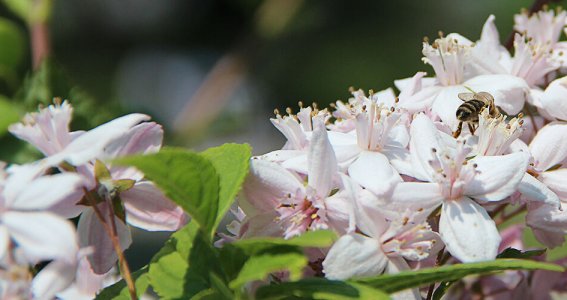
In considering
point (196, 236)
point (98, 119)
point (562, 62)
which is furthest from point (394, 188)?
point (98, 119)

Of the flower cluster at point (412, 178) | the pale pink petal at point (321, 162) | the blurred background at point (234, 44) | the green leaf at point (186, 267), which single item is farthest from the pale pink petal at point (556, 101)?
the blurred background at point (234, 44)

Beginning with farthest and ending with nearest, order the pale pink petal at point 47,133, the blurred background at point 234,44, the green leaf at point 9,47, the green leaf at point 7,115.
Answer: the blurred background at point 234,44, the green leaf at point 9,47, the green leaf at point 7,115, the pale pink petal at point 47,133

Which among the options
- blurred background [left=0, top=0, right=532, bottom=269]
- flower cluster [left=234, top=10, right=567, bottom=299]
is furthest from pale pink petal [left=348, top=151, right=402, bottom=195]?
blurred background [left=0, top=0, right=532, bottom=269]

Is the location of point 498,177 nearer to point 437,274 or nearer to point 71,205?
point 437,274

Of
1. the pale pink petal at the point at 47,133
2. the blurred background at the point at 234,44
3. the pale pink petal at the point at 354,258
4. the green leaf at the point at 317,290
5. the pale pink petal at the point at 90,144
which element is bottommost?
the blurred background at the point at 234,44

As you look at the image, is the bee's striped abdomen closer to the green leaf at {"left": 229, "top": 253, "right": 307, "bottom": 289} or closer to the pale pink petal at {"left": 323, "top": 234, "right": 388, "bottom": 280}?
the pale pink petal at {"left": 323, "top": 234, "right": 388, "bottom": 280}

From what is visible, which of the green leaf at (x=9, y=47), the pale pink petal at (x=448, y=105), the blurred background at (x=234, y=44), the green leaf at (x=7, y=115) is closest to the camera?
the pale pink petal at (x=448, y=105)

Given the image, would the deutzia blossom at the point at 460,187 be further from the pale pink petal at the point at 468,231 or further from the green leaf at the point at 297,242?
the green leaf at the point at 297,242

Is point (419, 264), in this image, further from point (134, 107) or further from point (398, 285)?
point (134, 107)
